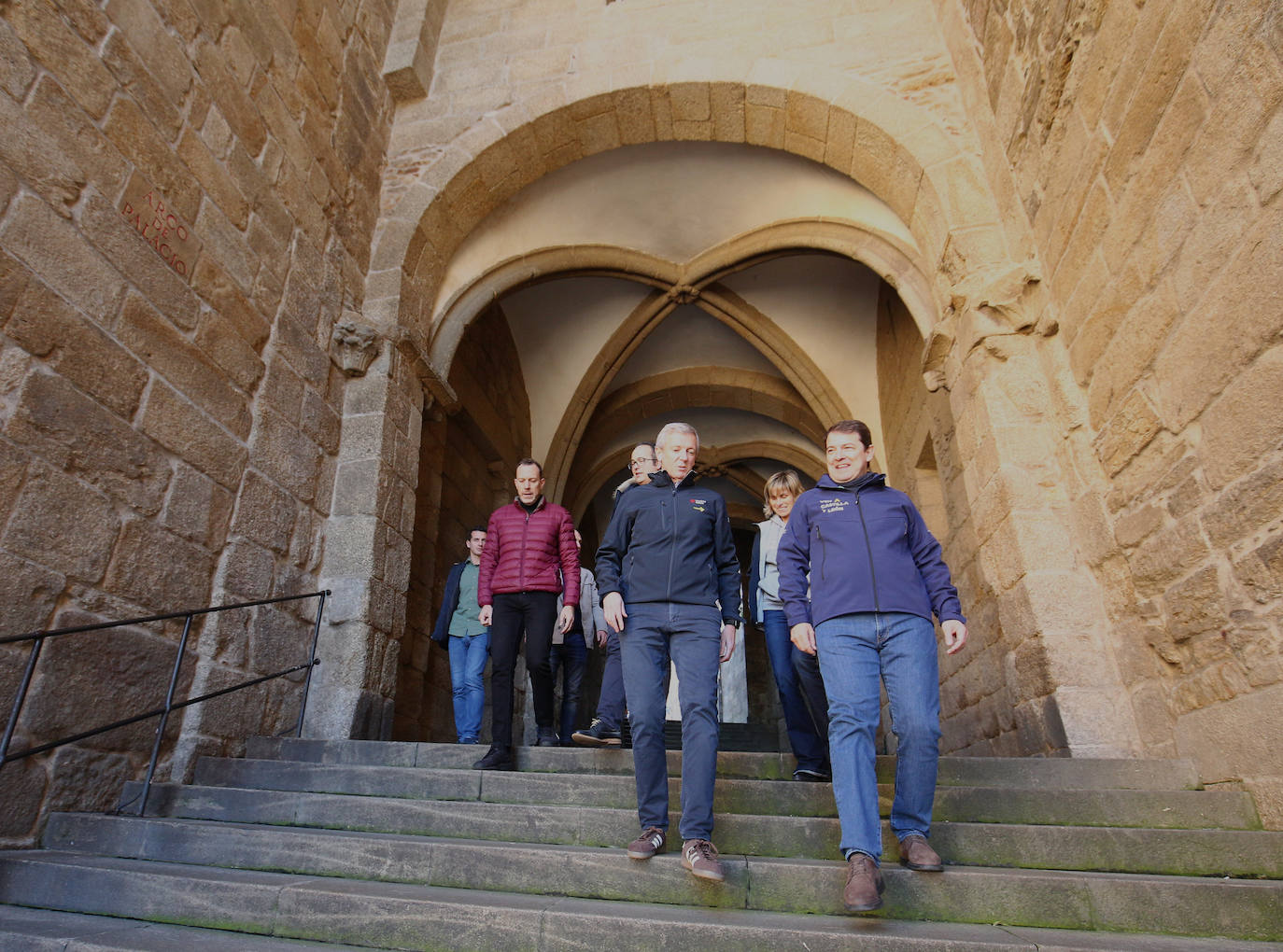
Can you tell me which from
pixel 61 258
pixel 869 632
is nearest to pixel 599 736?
pixel 869 632

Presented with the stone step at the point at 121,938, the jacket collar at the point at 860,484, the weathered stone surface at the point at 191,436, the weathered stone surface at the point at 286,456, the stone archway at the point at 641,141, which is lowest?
the stone step at the point at 121,938

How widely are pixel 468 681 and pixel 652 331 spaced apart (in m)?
5.76

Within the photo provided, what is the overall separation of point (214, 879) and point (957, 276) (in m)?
4.76

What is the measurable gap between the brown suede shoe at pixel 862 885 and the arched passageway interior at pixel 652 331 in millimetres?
4485

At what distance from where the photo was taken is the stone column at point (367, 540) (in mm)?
4539

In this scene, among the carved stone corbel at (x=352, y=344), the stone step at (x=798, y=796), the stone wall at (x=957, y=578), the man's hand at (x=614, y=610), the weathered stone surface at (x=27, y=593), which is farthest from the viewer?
the carved stone corbel at (x=352, y=344)

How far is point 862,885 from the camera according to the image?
1.92 m

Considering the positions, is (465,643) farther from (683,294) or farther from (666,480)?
(683,294)

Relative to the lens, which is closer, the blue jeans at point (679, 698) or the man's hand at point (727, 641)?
the blue jeans at point (679, 698)

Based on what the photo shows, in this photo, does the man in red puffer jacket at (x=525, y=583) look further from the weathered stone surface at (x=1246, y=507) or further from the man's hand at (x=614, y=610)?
the weathered stone surface at (x=1246, y=507)

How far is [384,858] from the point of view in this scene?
2398 millimetres

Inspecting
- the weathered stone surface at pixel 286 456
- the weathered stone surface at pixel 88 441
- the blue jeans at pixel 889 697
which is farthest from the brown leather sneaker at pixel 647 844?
the weathered stone surface at pixel 286 456

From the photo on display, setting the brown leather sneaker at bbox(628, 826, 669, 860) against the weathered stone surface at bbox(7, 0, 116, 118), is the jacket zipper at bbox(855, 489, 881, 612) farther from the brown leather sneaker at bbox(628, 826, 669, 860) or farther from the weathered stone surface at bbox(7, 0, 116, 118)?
the weathered stone surface at bbox(7, 0, 116, 118)

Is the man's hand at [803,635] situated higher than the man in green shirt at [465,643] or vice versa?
the man in green shirt at [465,643]
